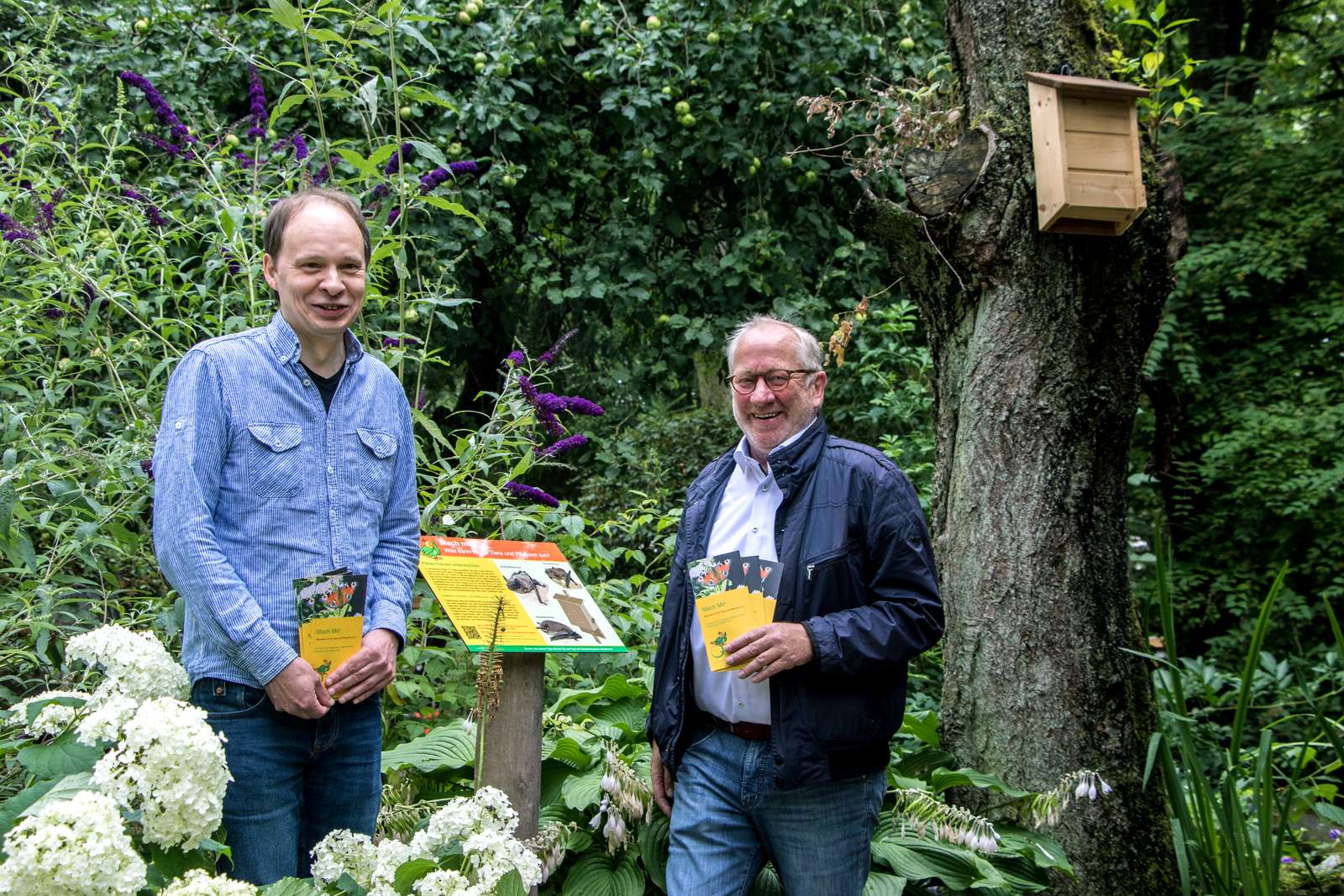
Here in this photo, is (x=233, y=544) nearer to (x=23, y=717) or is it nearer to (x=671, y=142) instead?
(x=23, y=717)

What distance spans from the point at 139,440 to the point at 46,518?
342 millimetres

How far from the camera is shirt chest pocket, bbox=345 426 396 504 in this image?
2.25m

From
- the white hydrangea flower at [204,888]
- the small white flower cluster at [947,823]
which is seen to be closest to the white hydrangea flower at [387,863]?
the white hydrangea flower at [204,888]

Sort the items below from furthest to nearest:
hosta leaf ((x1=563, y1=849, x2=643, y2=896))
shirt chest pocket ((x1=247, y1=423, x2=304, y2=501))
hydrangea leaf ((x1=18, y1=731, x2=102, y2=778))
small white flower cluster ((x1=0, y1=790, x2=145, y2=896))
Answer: hosta leaf ((x1=563, y1=849, x2=643, y2=896)) → shirt chest pocket ((x1=247, y1=423, x2=304, y2=501)) → hydrangea leaf ((x1=18, y1=731, x2=102, y2=778)) → small white flower cluster ((x1=0, y1=790, x2=145, y2=896))

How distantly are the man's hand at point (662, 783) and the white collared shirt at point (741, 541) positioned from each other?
23cm

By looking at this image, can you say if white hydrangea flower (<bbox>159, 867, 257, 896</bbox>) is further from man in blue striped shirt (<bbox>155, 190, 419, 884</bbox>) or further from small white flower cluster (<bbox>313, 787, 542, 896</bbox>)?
man in blue striped shirt (<bbox>155, 190, 419, 884</bbox>)

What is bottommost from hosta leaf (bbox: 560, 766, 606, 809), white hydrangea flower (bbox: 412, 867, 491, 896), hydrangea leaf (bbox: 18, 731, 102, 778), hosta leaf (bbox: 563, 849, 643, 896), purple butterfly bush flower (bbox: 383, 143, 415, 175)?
hosta leaf (bbox: 563, 849, 643, 896)

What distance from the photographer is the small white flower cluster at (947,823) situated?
2736 millimetres

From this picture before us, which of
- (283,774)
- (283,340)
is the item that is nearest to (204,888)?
(283,774)

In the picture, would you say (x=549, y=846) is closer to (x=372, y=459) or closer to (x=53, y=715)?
(x=372, y=459)

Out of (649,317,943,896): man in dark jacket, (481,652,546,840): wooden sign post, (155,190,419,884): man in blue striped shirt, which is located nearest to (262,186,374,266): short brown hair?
(155,190,419,884): man in blue striped shirt

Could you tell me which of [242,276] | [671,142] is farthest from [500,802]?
[671,142]

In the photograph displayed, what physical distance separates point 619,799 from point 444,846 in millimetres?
743

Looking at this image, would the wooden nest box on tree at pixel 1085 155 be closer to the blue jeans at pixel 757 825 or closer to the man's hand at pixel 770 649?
the man's hand at pixel 770 649
